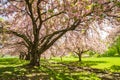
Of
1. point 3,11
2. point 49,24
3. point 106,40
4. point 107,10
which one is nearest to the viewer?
point 107,10

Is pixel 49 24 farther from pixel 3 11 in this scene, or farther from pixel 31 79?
pixel 31 79

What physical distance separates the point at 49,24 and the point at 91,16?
33.1 feet

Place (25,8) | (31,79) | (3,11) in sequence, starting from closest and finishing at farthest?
(31,79), (3,11), (25,8)

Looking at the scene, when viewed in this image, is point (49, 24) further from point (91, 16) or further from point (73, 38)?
point (91, 16)

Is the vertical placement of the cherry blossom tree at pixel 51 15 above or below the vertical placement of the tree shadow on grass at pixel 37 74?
above

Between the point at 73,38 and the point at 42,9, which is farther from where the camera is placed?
the point at 73,38

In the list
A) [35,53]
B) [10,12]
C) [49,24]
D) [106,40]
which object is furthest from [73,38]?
[106,40]

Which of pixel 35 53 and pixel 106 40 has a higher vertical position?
pixel 106 40

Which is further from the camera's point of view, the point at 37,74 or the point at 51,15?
the point at 51,15

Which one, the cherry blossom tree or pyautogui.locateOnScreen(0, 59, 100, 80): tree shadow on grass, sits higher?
the cherry blossom tree

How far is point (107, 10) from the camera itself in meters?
21.2

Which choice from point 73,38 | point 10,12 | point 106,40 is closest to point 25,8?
point 10,12

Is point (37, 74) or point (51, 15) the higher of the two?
point (51, 15)

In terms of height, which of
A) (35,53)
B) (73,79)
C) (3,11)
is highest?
(3,11)
